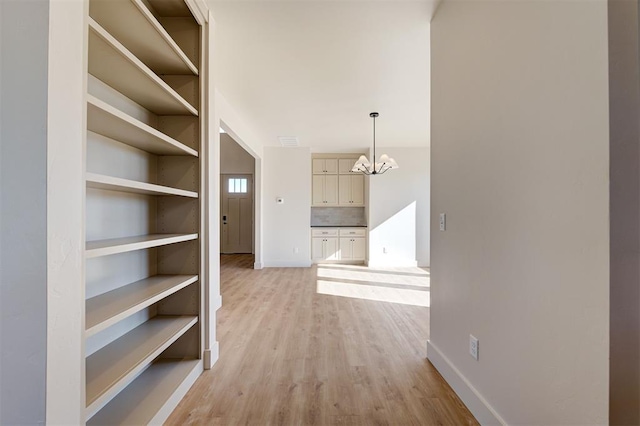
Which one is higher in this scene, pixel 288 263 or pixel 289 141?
pixel 289 141

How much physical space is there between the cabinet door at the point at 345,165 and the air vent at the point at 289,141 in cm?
124

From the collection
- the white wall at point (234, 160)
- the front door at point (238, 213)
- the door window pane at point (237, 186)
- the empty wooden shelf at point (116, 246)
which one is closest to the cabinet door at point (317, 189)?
the white wall at point (234, 160)

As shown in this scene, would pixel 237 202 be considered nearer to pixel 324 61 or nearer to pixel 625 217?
pixel 324 61

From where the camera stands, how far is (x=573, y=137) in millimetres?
904

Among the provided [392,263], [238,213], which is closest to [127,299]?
[392,263]

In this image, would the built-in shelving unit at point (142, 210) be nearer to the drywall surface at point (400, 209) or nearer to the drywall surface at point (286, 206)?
the drywall surface at point (286, 206)

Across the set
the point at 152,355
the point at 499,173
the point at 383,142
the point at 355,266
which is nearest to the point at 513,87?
the point at 499,173

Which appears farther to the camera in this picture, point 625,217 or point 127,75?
point 127,75

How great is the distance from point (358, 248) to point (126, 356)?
526 centimetres

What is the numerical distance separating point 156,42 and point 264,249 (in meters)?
4.77

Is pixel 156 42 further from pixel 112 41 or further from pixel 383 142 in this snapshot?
pixel 383 142

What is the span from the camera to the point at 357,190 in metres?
6.60

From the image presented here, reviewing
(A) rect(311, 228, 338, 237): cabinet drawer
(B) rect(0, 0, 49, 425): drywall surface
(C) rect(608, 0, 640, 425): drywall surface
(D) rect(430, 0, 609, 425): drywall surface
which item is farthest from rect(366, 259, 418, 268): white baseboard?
(B) rect(0, 0, 49, 425): drywall surface

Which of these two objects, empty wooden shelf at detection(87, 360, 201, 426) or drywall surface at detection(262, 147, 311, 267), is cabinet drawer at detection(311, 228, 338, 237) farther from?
empty wooden shelf at detection(87, 360, 201, 426)
